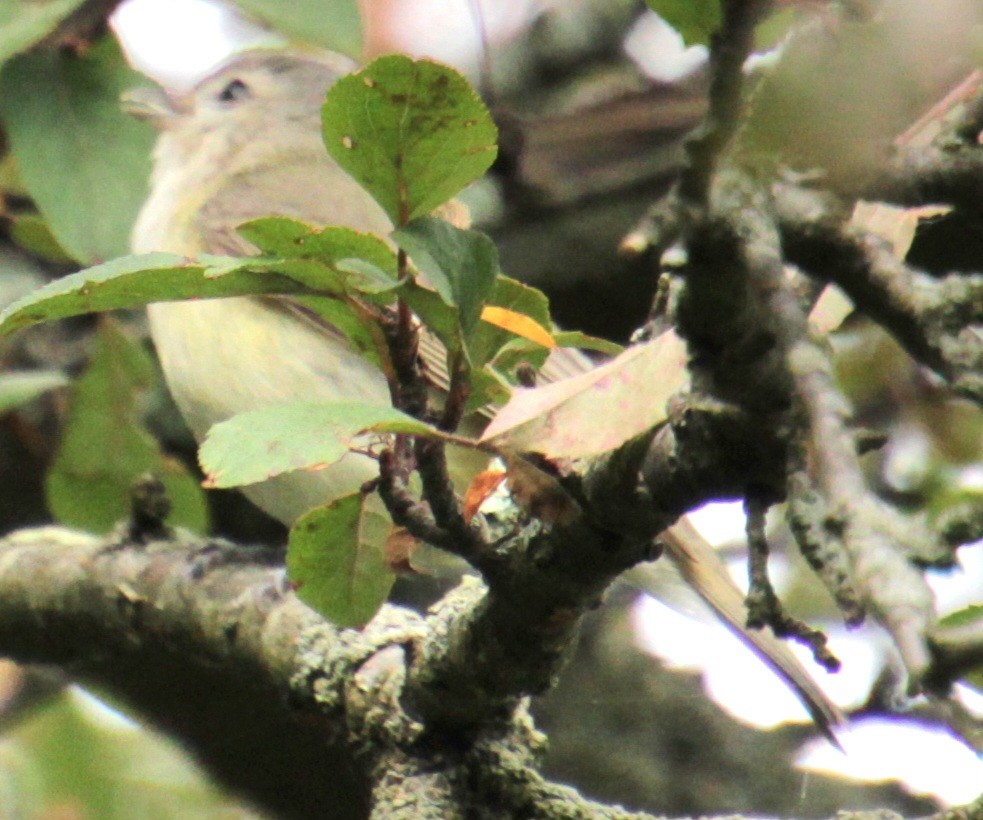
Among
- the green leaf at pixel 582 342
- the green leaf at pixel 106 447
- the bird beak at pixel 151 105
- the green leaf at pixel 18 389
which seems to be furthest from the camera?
the green leaf at pixel 106 447

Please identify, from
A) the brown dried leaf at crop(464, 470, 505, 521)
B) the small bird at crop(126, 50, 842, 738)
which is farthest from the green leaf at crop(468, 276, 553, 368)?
the small bird at crop(126, 50, 842, 738)

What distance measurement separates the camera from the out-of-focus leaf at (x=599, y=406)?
4.35 ft

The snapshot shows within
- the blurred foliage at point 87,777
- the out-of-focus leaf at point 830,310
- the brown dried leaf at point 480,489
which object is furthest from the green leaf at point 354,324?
the blurred foliage at point 87,777

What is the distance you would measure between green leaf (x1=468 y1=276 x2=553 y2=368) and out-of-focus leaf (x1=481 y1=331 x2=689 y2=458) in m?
0.16

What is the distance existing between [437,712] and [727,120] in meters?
1.37

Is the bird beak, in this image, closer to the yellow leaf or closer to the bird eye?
the bird eye

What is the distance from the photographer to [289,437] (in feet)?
4.89

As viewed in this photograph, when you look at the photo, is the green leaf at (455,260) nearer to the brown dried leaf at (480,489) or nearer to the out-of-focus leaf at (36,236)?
the brown dried leaf at (480,489)

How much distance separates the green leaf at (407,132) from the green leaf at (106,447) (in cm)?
197

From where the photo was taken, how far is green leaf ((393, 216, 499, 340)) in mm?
1517

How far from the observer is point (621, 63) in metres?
4.44

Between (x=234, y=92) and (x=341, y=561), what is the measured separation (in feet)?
10.2

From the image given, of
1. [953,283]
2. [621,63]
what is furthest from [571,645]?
[621,63]

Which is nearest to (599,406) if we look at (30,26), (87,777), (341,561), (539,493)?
(539,493)
